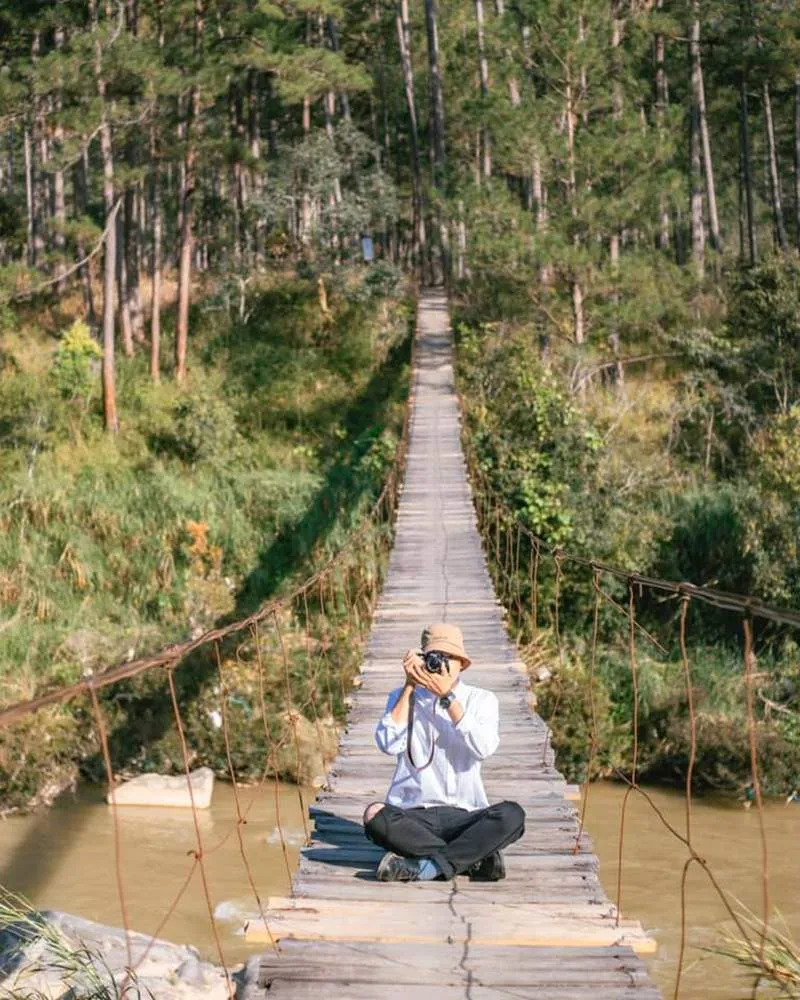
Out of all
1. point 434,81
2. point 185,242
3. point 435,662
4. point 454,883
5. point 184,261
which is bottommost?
point 454,883

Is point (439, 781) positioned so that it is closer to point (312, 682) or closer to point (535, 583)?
point (312, 682)

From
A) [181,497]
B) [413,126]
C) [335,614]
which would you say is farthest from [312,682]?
[413,126]

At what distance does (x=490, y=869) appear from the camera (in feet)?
10.7

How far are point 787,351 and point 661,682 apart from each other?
5806mm

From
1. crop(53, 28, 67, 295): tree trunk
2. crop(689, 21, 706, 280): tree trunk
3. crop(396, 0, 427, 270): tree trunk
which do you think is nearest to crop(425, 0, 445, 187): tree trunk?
crop(396, 0, 427, 270): tree trunk

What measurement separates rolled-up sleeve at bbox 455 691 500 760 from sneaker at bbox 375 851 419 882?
34 cm

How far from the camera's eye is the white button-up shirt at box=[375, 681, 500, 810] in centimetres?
335

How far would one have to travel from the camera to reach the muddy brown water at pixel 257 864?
7.73 meters

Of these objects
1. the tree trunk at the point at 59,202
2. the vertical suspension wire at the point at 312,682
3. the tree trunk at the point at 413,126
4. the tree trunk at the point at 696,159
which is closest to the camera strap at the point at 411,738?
the vertical suspension wire at the point at 312,682

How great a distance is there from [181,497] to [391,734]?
34.6 feet

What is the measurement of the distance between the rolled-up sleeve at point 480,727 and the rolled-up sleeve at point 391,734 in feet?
0.49

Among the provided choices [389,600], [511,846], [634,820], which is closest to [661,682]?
[634,820]

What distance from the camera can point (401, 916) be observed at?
9.82ft

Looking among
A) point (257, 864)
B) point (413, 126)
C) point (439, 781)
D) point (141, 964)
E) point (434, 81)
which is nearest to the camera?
point (439, 781)
